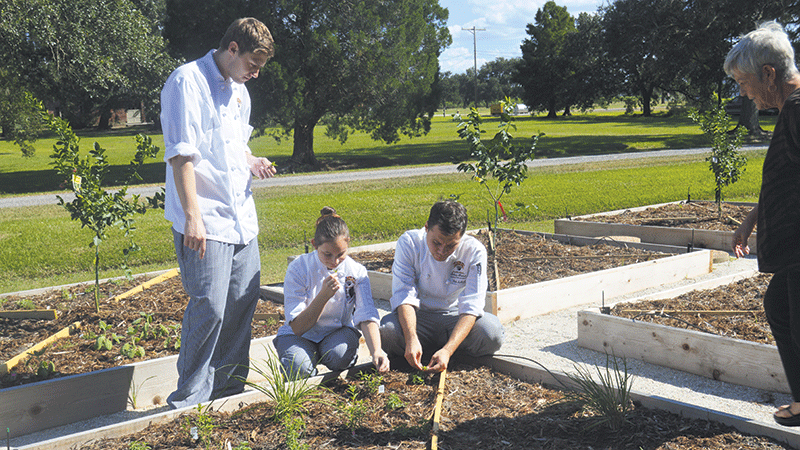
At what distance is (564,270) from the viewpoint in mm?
6250

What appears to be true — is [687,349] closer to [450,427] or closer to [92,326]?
[450,427]

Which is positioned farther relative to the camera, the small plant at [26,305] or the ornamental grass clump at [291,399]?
the small plant at [26,305]

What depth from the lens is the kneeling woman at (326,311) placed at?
140 inches

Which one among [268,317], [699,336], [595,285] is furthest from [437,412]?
[595,285]

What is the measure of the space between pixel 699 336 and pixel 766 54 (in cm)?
196

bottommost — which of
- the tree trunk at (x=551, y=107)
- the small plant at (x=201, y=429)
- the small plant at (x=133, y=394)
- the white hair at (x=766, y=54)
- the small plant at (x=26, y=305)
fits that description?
the small plant at (x=133, y=394)

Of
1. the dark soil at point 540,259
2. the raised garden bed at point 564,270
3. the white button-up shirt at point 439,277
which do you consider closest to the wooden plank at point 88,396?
the white button-up shirt at point 439,277

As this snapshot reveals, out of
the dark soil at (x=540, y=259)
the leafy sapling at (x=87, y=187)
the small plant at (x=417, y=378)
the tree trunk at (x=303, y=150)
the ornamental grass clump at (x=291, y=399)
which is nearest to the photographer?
the ornamental grass clump at (x=291, y=399)

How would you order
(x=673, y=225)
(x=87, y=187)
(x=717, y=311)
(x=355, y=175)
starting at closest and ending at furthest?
1. (x=717, y=311)
2. (x=87, y=187)
3. (x=673, y=225)
4. (x=355, y=175)

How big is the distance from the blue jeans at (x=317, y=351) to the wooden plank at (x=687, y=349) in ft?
5.84

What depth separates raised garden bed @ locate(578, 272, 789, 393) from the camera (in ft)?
12.3

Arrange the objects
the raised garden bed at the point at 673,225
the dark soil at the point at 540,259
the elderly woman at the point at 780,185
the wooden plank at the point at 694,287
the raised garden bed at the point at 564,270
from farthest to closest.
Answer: the raised garden bed at the point at 673,225 → the dark soil at the point at 540,259 → the raised garden bed at the point at 564,270 → the wooden plank at the point at 694,287 → the elderly woman at the point at 780,185

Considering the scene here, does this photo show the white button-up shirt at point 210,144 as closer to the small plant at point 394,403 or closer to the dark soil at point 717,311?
the small plant at point 394,403

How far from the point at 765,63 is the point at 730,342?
73.1 inches
